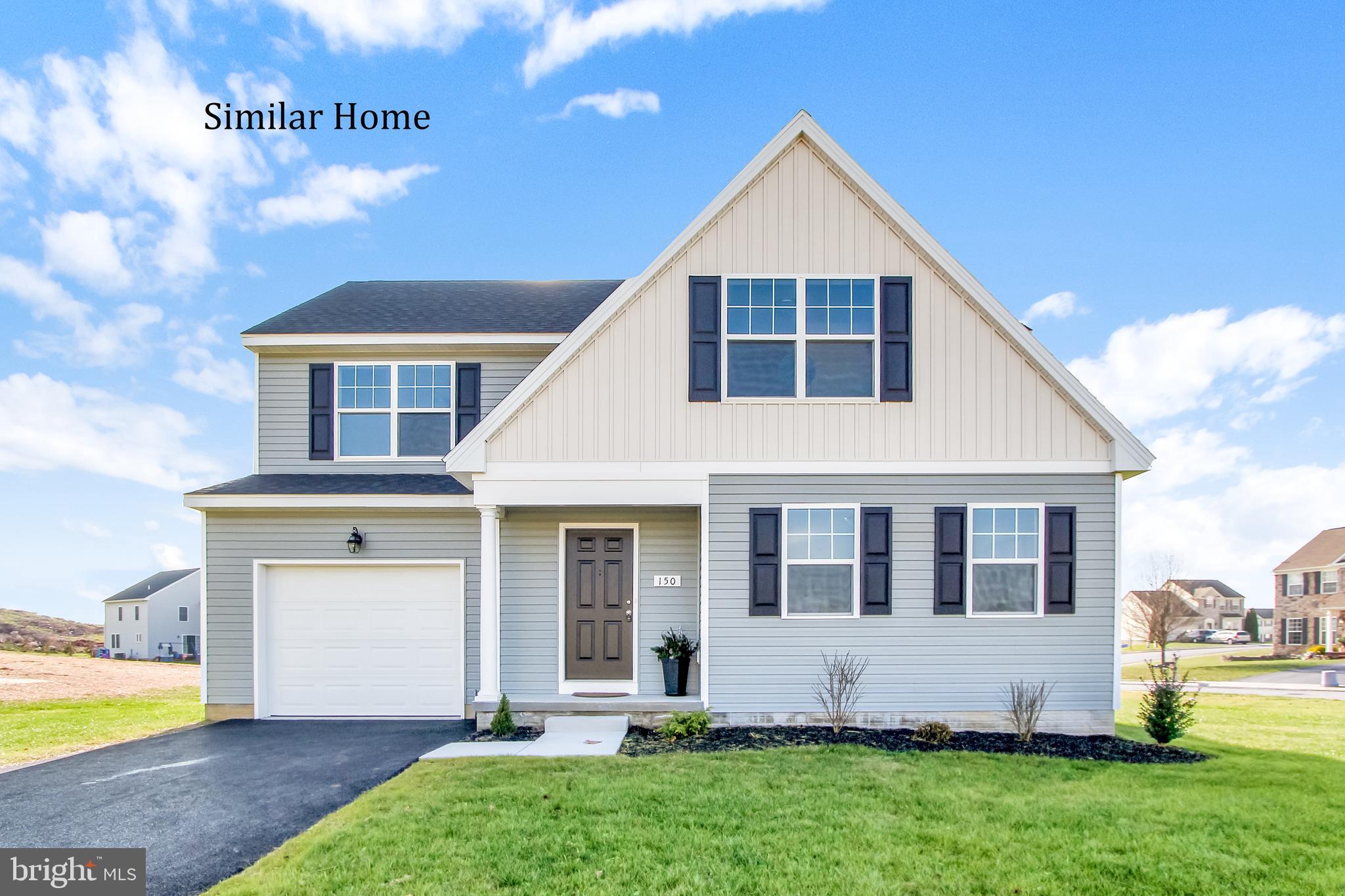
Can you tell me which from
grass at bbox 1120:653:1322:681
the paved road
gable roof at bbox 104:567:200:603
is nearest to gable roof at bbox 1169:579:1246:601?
the paved road

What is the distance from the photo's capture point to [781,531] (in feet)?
31.2

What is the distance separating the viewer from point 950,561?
9555 mm

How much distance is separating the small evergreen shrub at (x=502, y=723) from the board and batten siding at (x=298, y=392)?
3832 mm

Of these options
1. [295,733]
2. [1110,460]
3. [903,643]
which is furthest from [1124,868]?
[295,733]

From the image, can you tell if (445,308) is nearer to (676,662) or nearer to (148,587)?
(676,662)

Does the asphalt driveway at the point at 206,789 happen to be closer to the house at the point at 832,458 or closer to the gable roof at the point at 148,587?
the house at the point at 832,458

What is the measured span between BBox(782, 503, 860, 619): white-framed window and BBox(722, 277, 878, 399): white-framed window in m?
1.49

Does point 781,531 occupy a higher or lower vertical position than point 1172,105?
lower

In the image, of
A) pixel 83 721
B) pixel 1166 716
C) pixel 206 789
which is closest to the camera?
pixel 206 789

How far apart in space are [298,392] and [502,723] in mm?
5945

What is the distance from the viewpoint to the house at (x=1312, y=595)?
39219 mm

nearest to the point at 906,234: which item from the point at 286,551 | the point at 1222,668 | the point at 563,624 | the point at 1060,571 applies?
the point at 1060,571

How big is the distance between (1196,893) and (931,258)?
7135 millimetres

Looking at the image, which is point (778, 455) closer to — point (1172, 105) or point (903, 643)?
point (903, 643)
